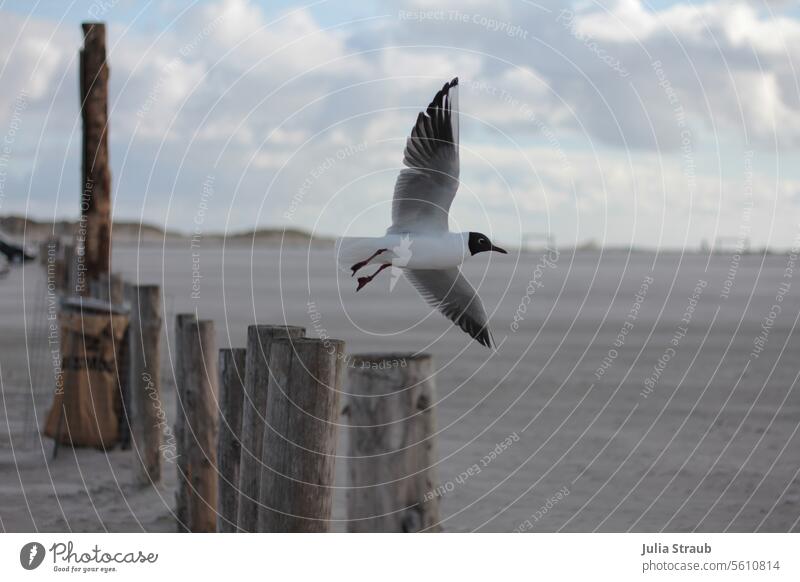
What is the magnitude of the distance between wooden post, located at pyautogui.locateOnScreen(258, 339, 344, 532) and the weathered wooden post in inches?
108

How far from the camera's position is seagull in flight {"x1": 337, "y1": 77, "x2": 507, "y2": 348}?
15.4 ft

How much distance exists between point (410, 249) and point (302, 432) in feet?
4.84

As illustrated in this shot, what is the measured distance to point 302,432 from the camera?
18.8 feet

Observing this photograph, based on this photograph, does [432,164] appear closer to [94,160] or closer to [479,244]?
[479,244]

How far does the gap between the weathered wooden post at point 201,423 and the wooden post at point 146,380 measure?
150cm

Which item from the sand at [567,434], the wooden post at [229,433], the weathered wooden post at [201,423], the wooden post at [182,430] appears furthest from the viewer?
the sand at [567,434]

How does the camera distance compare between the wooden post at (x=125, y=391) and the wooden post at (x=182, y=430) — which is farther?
the wooden post at (x=125, y=391)

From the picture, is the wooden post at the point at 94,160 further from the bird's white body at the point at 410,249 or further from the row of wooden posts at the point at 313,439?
the bird's white body at the point at 410,249

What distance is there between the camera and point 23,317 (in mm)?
28031

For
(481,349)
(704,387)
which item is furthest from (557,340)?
(704,387)

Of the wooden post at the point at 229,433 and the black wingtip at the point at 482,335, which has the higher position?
the black wingtip at the point at 482,335
